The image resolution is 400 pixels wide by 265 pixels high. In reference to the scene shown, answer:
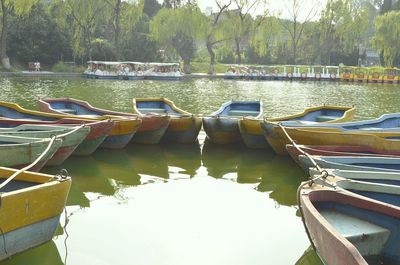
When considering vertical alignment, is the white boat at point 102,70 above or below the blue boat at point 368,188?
above

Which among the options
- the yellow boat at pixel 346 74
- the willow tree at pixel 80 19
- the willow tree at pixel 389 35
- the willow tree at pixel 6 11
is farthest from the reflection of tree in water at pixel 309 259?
the willow tree at pixel 389 35

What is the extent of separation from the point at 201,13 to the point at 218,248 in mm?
44347

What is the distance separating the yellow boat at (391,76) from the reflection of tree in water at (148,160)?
3603cm

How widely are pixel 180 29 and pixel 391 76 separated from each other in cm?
2025

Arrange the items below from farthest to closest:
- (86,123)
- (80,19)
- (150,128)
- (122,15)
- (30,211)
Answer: (122,15) < (80,19) < (150,128) < (86,123) < (30,211)

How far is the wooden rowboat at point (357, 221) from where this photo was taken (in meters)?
4.64

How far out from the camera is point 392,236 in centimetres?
478

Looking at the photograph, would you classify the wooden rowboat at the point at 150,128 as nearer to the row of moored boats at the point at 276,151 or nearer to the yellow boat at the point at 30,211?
the row of moored boats at the point at 276,151

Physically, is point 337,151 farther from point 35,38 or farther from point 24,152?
point 35,38

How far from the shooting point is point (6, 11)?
39.2 metres

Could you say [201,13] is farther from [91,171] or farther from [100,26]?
[91,171]

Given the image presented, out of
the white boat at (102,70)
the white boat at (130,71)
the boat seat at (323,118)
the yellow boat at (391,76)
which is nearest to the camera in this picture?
the boat seat at (323,118)

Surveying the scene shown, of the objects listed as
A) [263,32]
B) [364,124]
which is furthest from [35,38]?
[364,124]

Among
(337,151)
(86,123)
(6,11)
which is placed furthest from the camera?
(6,11)
